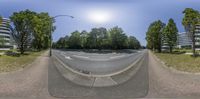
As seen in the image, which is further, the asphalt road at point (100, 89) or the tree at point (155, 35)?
the asphalt road at point (100, 89)

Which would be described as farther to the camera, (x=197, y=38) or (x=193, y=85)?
(x=193, y=85)

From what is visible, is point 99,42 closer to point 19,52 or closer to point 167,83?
point 19,52

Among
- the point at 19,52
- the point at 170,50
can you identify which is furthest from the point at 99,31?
the point at 19,52

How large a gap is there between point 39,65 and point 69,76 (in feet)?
7.69

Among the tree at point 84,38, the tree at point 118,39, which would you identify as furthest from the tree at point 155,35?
the tree at point 84,38

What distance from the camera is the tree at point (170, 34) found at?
4935mm

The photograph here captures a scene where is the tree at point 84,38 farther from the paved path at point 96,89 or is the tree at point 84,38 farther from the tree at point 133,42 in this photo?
the paved path at point 96,89

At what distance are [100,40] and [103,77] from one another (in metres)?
0.81

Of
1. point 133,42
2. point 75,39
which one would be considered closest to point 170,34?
point 133,42

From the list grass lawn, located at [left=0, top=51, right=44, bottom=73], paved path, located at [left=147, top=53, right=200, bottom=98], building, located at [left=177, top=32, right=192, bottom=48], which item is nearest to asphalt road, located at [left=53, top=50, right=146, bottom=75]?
grass lawn, located at [left=0, top=51, right=44, bottom=73]

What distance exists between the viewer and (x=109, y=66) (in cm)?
470

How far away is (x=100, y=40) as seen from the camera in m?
4.48

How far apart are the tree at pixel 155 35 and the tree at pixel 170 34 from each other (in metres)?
0.13

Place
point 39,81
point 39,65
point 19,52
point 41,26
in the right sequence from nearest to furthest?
point 41,26, point 19,52, point 39,65, point 39,81
